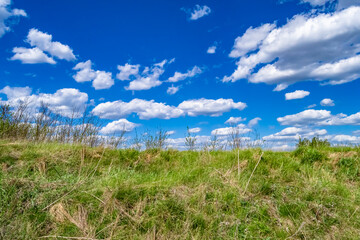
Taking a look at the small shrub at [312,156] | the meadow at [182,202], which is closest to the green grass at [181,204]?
the meadow at [182,202]

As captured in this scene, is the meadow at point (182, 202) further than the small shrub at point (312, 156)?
No

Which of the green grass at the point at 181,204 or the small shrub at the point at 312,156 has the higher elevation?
the small shrub at the point at 312,156

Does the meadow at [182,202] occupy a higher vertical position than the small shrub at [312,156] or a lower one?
lower

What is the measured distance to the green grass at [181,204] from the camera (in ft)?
11.8

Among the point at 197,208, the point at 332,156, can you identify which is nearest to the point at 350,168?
the point at 332,156

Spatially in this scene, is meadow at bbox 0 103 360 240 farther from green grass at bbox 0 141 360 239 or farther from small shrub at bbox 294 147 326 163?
small shrub at bbox 294 147 326 163

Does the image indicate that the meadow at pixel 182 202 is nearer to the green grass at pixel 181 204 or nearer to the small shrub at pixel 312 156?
the green grass at pixel 181 204

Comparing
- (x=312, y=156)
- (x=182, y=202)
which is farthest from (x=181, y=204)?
(x=312, y=156)

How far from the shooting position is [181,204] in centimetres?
397

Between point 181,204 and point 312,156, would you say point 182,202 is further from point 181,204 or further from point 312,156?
point 312,156

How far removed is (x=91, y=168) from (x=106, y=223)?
2.28m

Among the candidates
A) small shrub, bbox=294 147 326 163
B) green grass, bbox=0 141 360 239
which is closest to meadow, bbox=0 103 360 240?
green grass, bbox=0 141 360 239

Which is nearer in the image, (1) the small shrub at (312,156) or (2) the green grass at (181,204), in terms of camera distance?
(2) the green grass at (181,204)

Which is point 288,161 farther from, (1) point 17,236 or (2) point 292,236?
(1) point 17,236
